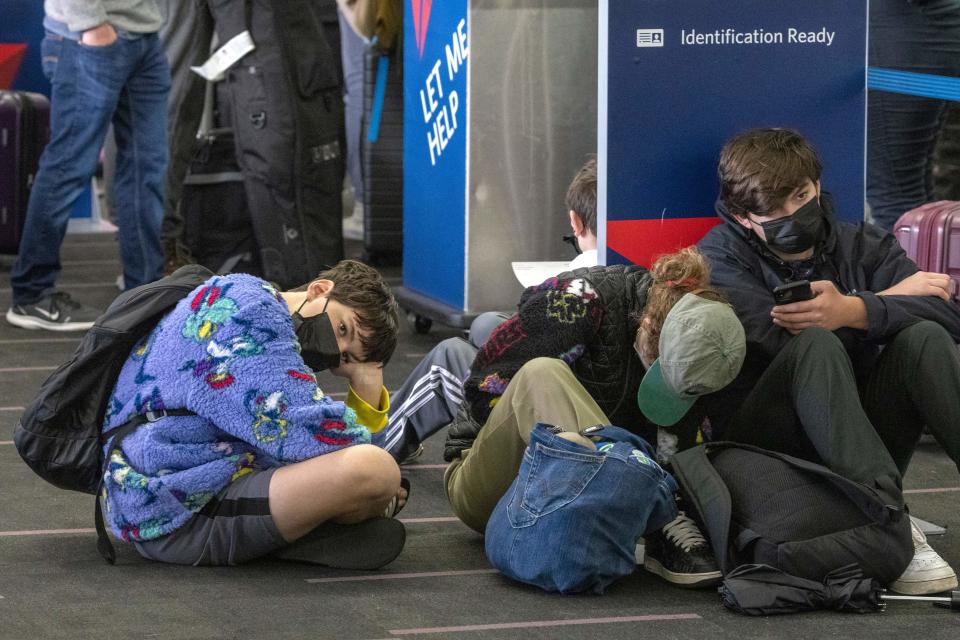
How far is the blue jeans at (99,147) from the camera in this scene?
4.95m

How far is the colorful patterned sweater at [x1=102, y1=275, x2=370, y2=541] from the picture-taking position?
8.48 ft

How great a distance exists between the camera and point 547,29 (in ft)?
15.2

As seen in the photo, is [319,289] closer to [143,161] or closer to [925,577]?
[925,577]

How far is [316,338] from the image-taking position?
2.77 meters

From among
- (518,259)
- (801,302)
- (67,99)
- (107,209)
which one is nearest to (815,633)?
(801,302)

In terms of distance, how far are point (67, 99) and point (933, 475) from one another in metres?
3.01

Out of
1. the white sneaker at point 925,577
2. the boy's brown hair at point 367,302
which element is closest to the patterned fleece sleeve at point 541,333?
the boy's brown hair at point 367,302

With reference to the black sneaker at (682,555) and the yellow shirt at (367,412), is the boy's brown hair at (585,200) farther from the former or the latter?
the black sneaker at (682,555)

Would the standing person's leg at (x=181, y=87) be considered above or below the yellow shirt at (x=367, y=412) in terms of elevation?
above

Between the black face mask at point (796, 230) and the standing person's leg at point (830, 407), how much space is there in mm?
268

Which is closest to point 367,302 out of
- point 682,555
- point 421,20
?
point 682,555

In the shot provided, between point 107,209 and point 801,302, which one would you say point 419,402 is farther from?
point 107,209

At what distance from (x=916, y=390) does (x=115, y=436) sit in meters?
1.48

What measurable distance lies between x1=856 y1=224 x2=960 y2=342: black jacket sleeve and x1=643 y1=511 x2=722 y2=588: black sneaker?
0.56 meters
